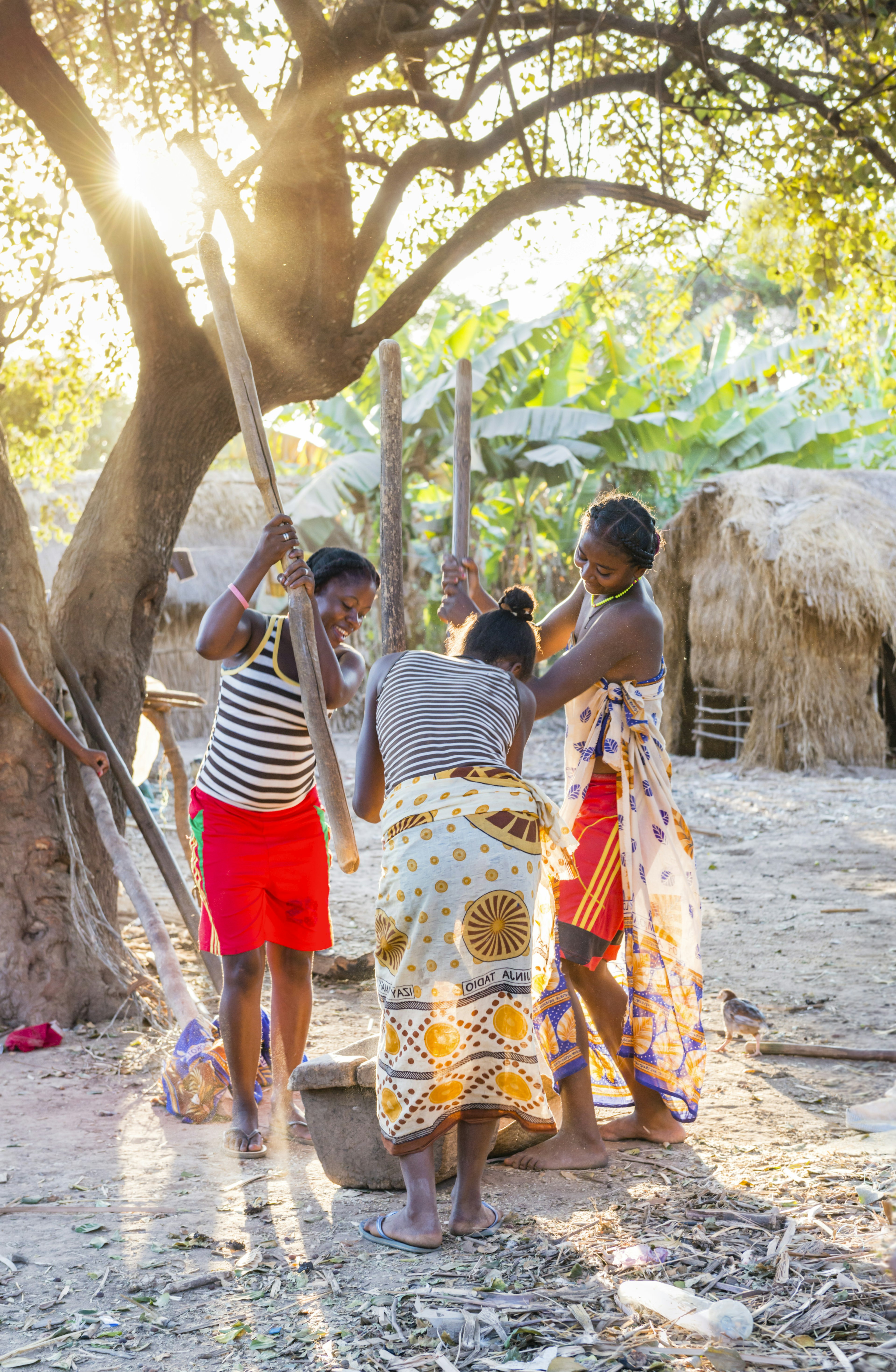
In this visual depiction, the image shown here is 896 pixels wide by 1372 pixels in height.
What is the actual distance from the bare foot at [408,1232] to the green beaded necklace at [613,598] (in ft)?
5.35

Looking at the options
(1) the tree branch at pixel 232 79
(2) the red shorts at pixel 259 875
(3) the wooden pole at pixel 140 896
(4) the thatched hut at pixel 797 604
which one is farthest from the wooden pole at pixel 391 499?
(4) the thatched hut at pixel 797 604

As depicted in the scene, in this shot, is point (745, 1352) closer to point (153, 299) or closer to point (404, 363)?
point (153, 299)

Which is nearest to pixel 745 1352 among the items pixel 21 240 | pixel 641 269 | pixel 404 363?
pixel 21 240

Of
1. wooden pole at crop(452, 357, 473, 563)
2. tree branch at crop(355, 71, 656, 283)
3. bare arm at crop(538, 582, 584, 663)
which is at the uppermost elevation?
tree branch at crop(355, 71, 656, 283)

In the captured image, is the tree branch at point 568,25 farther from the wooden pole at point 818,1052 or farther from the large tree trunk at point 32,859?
the wooden pole at point 818,1052

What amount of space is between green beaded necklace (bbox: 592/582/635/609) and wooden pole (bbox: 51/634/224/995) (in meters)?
2.51

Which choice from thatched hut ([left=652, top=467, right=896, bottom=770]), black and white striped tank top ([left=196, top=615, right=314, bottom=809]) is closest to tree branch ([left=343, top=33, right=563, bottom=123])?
black and white striped tank top ([left=196, top=615, right=314, bottom=809])

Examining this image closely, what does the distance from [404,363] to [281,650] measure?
50.9 ft

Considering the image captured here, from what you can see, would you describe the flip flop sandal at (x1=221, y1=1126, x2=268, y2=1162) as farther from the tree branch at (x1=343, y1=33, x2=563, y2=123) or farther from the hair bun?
the tree branch at (x1=343, y1=33, x2=563, y2=123)

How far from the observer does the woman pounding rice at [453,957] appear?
7.93 feet

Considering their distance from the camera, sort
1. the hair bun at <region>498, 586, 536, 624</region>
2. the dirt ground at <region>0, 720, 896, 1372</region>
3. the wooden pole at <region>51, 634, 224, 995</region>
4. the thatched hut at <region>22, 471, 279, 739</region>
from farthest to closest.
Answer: the thatched hut at <region>22, 471, 279, 739</region>
the wooden pole at <region>51, 634, 224, 995</region>
the hair bun at <region>498, 586, 536, 624</region>
the dirt ground at <region>0, 720, 896, 1372</region>

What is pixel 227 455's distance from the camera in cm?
1870

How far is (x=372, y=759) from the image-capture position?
274 cm

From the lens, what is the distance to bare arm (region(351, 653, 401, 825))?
107 inches
